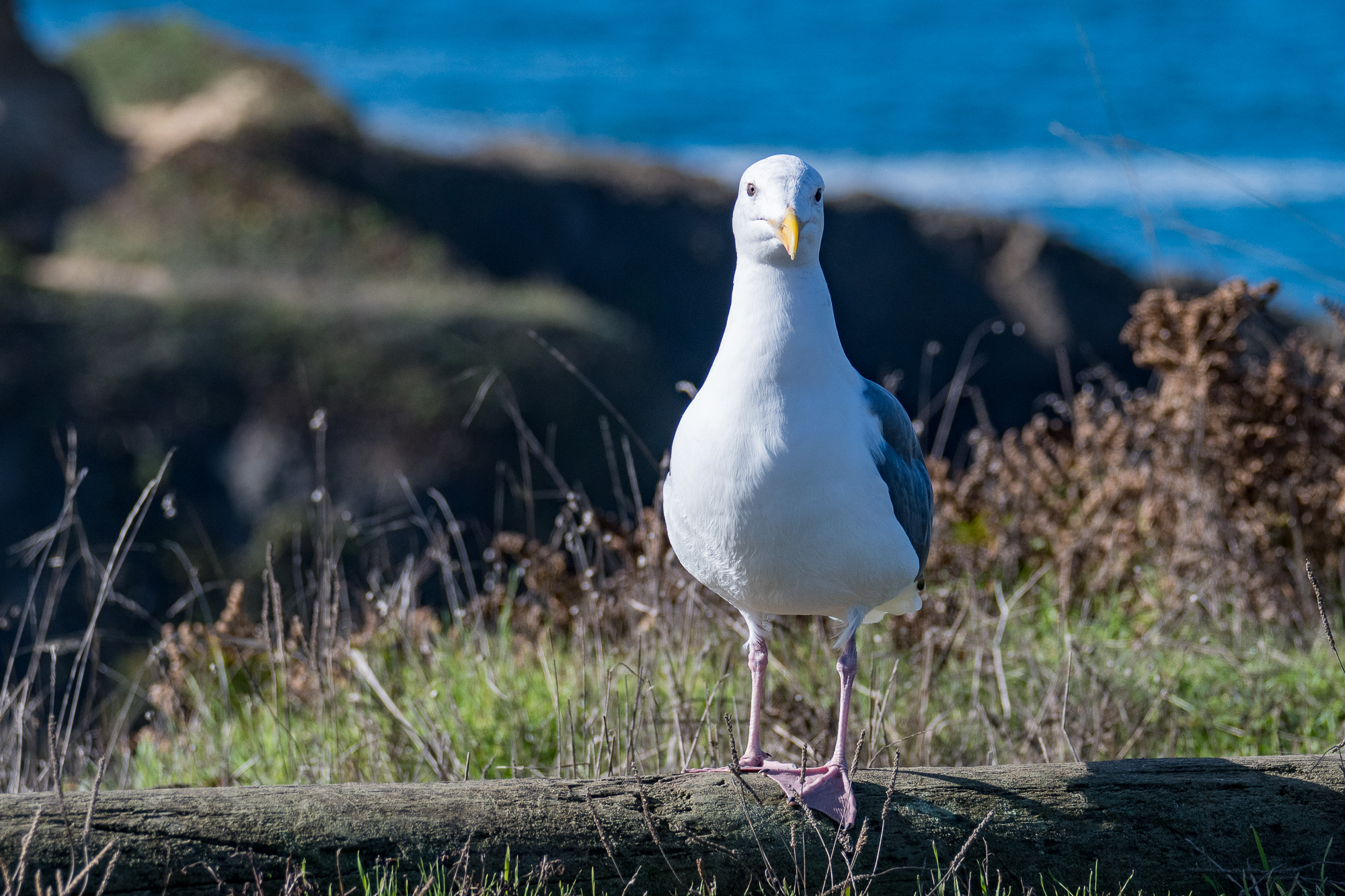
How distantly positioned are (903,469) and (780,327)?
50 centimetres

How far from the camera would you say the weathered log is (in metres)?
2.44

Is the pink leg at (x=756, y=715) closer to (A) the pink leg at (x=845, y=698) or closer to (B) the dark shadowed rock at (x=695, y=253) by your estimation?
(A) the pink leg at (x=845, y=698)

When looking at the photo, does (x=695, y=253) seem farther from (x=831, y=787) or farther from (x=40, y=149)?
(x=831, y=787)

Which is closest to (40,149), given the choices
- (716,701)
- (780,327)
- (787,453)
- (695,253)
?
(695,253)

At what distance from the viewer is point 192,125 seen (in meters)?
15.5

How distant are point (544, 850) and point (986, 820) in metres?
0.89

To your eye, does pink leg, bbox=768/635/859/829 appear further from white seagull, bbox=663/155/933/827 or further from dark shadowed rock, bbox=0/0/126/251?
dark shadowed rock, bbox=0/0/126/251

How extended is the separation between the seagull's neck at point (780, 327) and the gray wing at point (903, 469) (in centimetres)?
23

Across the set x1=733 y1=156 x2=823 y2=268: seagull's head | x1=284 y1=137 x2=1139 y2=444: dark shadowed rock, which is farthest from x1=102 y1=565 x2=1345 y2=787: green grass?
x1=284 y1=137 x2=1139 y2=444: dark shadowed rock

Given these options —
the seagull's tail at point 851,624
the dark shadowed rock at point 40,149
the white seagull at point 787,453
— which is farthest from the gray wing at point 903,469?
the dark shadowed rock at point 40,149

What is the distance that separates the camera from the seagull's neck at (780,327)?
2.62m

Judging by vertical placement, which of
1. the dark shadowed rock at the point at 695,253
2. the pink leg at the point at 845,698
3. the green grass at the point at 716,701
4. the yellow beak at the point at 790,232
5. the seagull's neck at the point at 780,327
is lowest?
the green grass at the point at 716,701

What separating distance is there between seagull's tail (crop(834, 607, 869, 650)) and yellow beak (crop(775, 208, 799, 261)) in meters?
0.90

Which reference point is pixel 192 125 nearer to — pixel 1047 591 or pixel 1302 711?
pixel 1047 591
